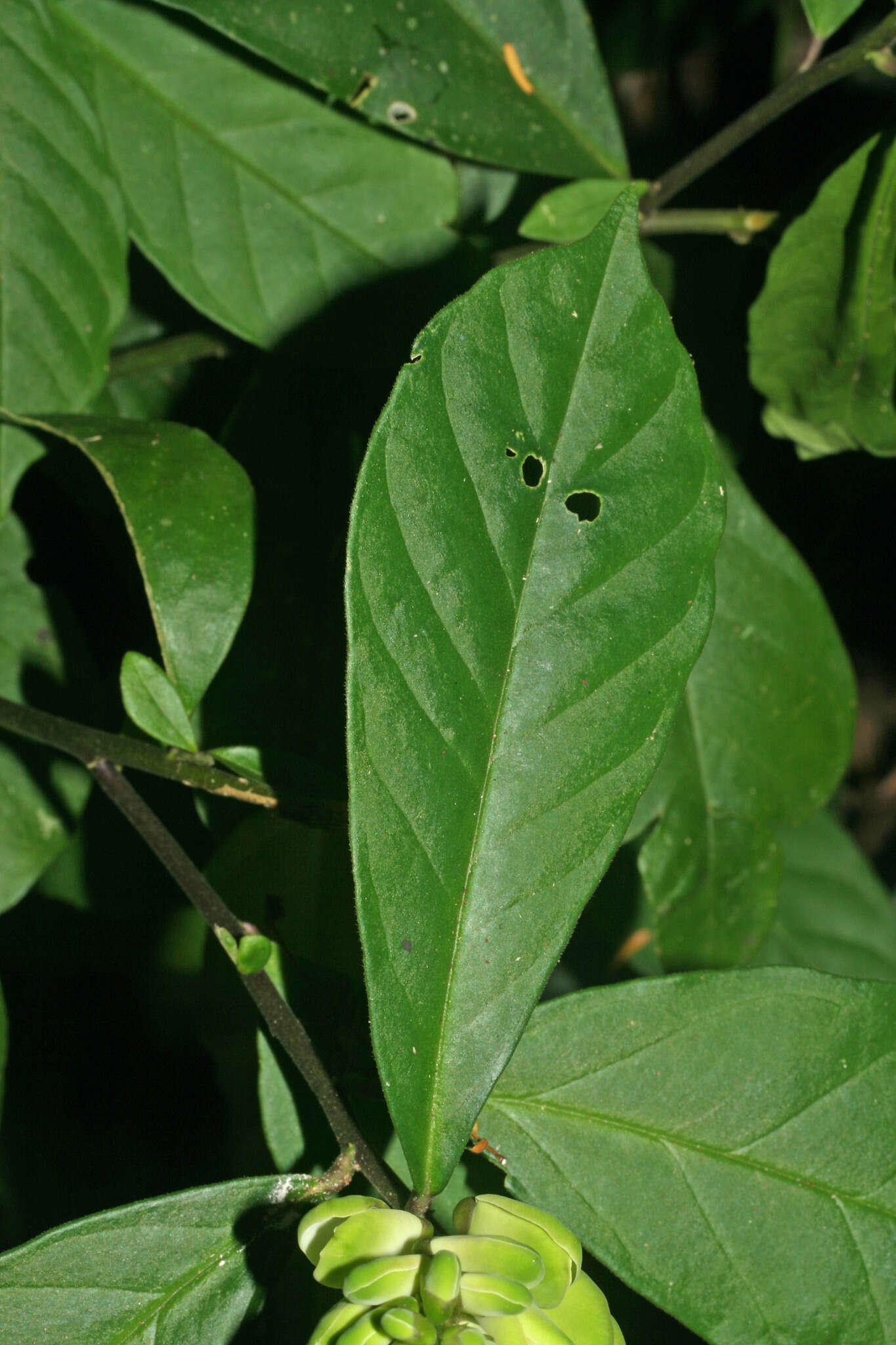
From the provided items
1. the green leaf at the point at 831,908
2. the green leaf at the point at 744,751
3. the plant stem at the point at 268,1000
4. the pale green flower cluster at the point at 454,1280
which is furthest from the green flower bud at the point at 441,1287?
the green leaf at the point at 831,908

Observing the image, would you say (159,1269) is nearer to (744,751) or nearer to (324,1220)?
(324,1220)

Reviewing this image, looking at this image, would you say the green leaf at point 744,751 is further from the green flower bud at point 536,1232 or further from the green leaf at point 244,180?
the green flower bud at point 536,1232

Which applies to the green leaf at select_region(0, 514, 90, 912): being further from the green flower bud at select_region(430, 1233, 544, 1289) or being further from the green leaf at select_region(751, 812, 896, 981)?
the green leaf at select_region(751, 812, 896, 981)

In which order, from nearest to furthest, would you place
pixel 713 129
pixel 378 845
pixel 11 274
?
pixel 378 845
pixel 11 274
pixel 713 129

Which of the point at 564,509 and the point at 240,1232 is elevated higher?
the point at 564,509

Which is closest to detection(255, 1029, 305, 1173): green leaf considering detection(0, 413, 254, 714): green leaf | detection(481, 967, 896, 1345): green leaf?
detection(481, 967, 896, 1345): green leaf

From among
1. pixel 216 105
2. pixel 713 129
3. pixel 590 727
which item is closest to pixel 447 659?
pixel 590 727

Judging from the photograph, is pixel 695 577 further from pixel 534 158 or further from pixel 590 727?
pixel 534 158
